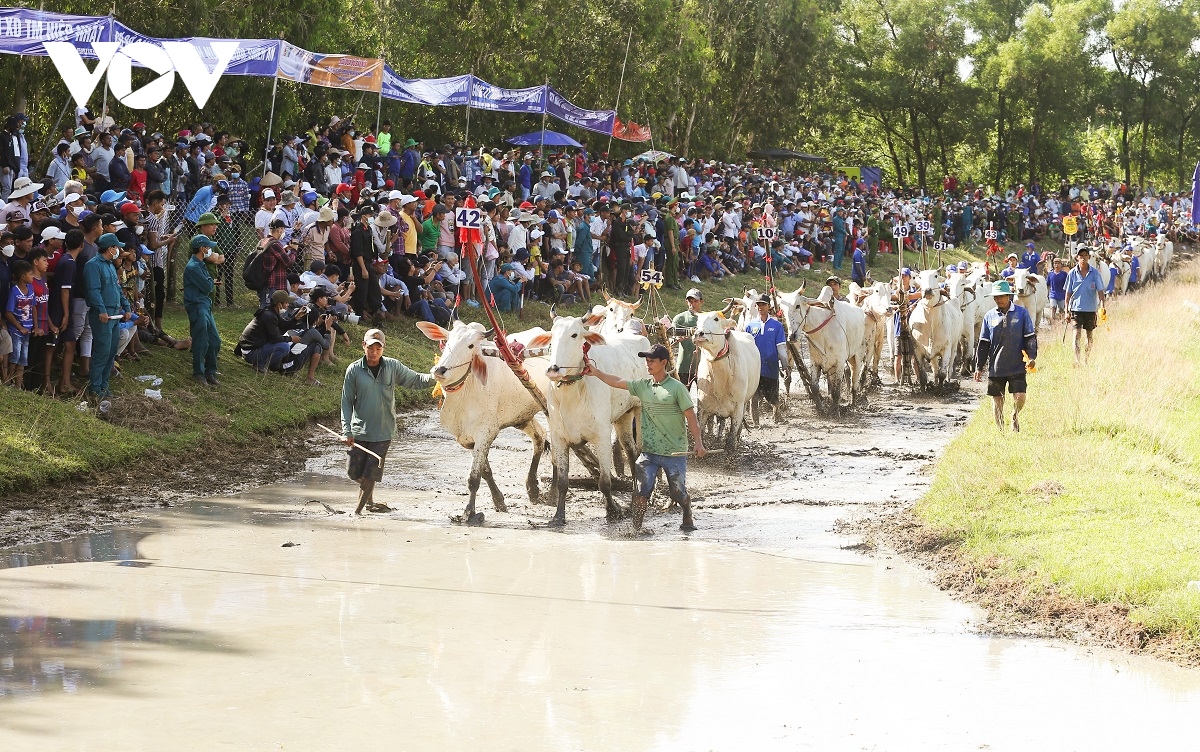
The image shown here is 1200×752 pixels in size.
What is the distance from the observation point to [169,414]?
1556 centimetres

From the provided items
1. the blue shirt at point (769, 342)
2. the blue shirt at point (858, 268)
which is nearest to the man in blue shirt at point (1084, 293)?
the blue shirt at point (769, 342)

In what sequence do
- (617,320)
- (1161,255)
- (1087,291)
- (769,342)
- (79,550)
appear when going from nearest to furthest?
(79,550) → (617,320) → (769,342) → (1087,291) → (1161,255)

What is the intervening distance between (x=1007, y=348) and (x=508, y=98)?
16.0 metres

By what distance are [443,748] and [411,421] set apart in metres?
11.7

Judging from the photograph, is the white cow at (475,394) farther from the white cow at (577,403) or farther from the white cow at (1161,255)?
the white cow at (1161,255)

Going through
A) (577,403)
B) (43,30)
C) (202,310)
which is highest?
(43,30)

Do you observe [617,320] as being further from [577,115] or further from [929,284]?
[577,115]

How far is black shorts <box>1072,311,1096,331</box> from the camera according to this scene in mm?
22609

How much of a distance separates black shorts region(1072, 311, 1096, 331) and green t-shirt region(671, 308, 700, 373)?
8.53 meters

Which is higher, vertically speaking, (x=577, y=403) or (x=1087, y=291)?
(x=1087, y=291)

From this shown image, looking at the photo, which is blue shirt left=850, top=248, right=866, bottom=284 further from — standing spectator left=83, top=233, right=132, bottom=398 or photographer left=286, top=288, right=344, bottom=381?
standing spectator left=83, top=233, right=132, bottom=398

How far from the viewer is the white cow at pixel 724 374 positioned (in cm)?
1633

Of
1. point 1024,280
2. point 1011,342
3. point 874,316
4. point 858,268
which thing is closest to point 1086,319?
point 874,316

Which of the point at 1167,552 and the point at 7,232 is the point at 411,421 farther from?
the point at 1167,552
